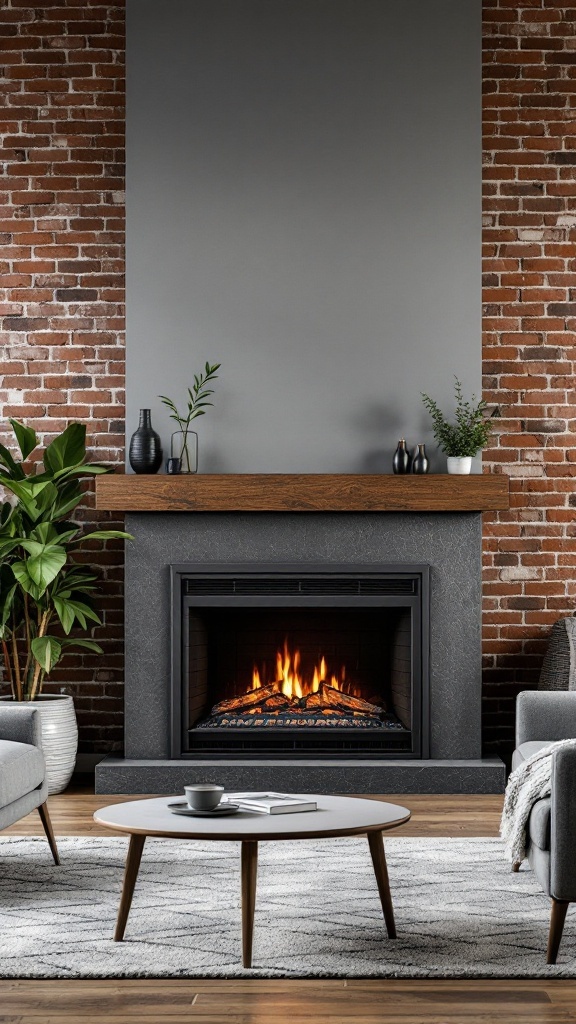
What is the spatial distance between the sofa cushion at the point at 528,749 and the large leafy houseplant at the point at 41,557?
199 centimetres

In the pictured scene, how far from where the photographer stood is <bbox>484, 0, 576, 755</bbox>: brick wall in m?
5.36

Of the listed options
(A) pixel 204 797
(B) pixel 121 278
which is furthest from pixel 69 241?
(A) pixel 204 797

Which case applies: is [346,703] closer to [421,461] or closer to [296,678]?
[296,678]

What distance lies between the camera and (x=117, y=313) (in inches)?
214

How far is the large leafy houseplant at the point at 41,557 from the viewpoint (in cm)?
475

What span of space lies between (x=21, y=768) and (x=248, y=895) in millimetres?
1067

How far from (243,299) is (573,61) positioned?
81.8 inches

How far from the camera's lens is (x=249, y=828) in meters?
2.60

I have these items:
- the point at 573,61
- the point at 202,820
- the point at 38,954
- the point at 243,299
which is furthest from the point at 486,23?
the point at 38,954

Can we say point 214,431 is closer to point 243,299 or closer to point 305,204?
point 243,299

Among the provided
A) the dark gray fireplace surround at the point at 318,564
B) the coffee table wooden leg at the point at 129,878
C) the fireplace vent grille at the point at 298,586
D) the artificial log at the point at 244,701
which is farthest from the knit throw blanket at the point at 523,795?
the artificial log at the point at 244,701

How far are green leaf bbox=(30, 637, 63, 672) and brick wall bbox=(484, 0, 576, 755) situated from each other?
207cm

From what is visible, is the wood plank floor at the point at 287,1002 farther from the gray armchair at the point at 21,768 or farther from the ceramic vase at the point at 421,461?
the ceramic vase at the point at 421,461

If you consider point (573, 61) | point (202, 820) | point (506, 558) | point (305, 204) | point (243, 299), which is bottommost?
point (202, 820)
